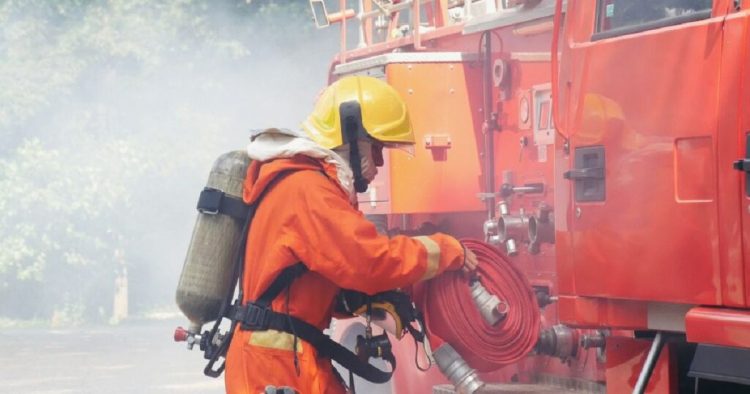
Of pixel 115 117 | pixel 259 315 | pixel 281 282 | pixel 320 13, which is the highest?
pixel 320 13

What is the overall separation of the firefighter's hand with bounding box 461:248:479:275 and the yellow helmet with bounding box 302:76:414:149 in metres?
0.47

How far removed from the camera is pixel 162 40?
22266 mm

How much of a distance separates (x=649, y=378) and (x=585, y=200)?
616mm

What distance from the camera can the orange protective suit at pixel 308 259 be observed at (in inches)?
201

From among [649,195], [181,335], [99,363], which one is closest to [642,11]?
[649,195]

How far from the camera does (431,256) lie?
530 centimetres

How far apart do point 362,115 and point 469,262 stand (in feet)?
2.23

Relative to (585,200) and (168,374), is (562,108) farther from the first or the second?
(168,374)

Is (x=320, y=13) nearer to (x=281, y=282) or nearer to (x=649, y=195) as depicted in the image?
(x=281, y=282)

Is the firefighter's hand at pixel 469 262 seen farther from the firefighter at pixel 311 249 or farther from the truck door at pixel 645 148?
the truck door at pixel 645 148

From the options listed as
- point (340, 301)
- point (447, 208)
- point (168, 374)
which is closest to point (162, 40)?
point (168, 374)

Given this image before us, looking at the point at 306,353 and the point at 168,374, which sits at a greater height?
the point at 306,353

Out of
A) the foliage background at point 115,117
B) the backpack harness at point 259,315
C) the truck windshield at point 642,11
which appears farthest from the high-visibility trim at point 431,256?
the foliage background at point 115,117

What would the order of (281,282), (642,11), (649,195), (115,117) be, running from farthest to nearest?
(115,117), (281,282), (642,11), (649,195)
